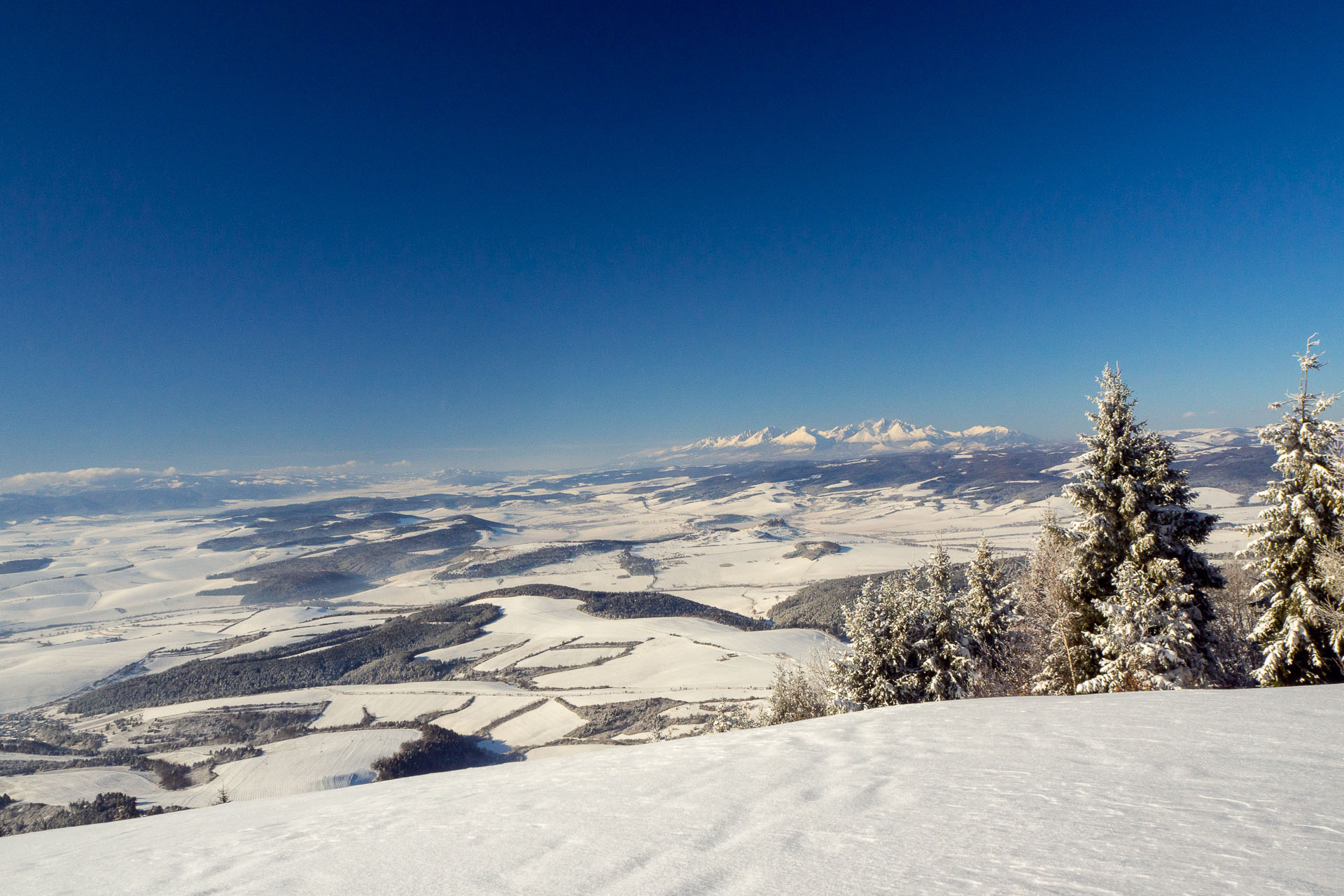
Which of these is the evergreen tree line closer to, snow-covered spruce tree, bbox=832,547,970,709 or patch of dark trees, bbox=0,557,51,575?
snow-covered spruce tree, bbox=832,547,970,709

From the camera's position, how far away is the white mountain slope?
3.76 m

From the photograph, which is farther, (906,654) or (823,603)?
(823,603)

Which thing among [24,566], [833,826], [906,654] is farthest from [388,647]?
[24,566]

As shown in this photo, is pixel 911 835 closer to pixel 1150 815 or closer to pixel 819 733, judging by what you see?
pixel 1150 815

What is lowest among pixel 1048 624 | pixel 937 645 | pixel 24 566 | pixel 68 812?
pixel 24 566

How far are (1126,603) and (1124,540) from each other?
2.47 meters

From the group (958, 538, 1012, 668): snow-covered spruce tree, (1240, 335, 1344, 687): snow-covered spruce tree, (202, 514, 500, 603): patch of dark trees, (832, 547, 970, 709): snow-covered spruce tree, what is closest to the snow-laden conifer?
(832, 547, 970, 709): snow-covered spruce tree

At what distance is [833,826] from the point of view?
4.77 m

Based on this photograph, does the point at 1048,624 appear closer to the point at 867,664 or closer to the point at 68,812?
the point at 867,664

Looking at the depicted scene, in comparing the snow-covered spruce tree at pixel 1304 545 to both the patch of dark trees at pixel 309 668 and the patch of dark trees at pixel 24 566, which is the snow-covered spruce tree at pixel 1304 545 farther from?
the patch of dark trees at pixel 24 566

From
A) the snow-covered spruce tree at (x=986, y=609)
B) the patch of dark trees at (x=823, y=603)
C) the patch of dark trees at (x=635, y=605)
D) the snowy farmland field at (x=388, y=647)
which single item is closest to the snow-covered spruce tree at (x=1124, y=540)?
the snowy farmland field at (x=388, y=647)

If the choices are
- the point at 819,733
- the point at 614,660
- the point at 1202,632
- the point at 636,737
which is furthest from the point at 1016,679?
the point at 614,660

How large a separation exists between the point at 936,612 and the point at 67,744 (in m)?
79.5

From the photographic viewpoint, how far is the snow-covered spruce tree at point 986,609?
22.6 m
